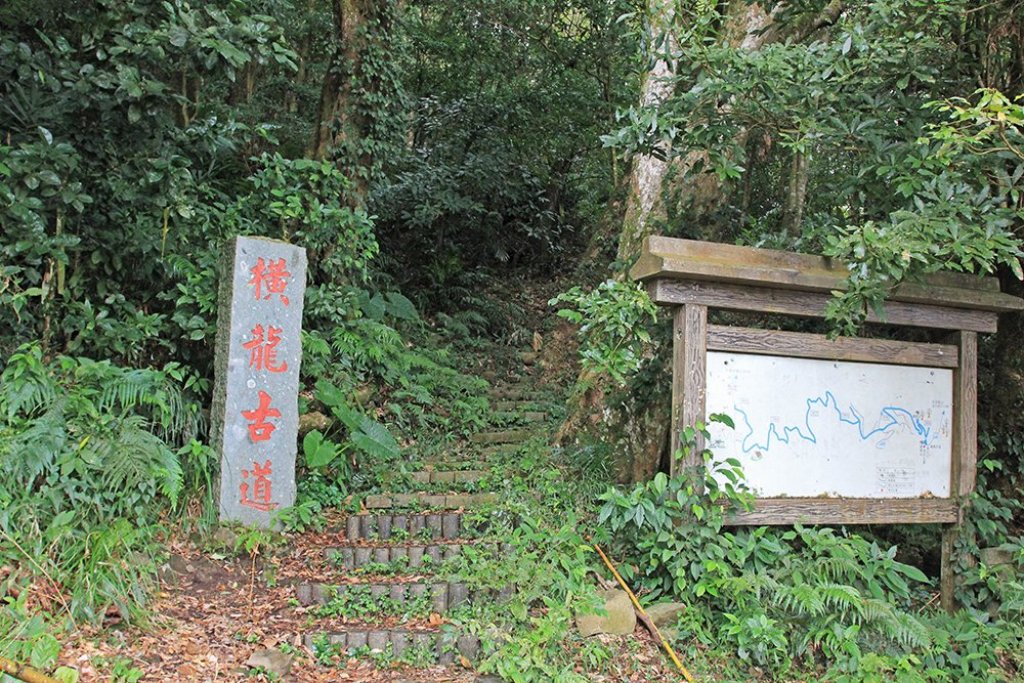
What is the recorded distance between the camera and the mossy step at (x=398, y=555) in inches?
194

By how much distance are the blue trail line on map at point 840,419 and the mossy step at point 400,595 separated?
183 centimetres

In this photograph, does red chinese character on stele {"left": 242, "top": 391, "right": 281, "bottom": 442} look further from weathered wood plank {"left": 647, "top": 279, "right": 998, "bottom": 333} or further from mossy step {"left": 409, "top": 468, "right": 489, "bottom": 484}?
weathered wood plank {"left": 647, "top": 279, "right": 998, "bottom": 333}

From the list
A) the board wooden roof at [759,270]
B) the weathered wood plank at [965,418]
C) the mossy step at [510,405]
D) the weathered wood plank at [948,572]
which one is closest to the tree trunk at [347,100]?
the mossy step at [510,405]

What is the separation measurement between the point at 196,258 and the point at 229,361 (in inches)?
53.4

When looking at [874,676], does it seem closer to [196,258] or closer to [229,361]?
[229,361]

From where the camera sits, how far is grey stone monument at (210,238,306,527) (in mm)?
5137

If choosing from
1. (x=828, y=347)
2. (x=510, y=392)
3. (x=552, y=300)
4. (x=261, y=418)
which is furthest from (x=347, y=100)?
(x=828, y=347)

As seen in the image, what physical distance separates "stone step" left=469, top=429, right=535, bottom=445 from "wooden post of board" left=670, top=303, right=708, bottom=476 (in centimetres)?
345

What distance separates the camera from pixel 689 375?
176 inches

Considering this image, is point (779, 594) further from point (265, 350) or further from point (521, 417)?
point (521, 417)

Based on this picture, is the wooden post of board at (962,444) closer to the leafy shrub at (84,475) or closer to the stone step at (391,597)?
the stone step at (391,597)

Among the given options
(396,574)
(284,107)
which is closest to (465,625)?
(396,574)

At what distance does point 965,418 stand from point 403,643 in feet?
13.7

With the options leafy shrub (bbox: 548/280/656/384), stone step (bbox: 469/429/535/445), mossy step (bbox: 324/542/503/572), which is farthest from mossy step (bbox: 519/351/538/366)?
leafy shrub (bbox: 548/280/656/384)
